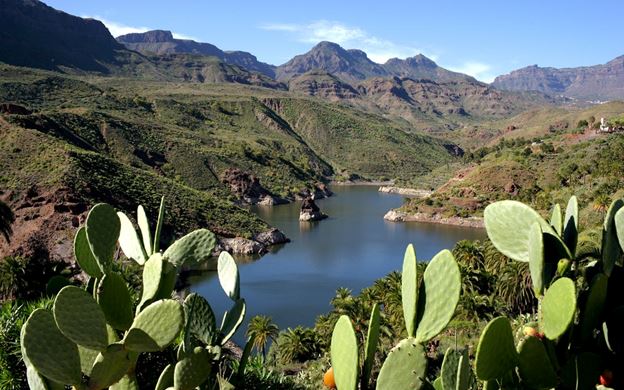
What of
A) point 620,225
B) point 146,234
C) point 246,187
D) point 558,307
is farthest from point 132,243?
point 246,187

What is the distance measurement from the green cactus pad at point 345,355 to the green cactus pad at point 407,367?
6.8 inches

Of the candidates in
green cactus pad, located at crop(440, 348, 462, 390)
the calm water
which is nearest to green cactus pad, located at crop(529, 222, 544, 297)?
green cactus pad, located at crop(440, 348, 462, 390)

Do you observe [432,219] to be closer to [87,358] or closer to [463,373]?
[87,358]

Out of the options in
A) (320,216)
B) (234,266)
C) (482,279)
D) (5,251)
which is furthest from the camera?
(320,216)

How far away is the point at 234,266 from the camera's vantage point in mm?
4645

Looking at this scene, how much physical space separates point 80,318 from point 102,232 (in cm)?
86

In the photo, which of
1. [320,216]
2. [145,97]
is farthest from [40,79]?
[320,216]

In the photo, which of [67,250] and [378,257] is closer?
[67,250]

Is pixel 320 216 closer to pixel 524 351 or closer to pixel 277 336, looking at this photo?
pixel 277 336

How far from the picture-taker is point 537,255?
116 inches

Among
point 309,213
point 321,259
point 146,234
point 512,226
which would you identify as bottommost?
point 321,259

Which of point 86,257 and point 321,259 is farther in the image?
point 321,259

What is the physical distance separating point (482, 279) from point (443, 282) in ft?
96.7

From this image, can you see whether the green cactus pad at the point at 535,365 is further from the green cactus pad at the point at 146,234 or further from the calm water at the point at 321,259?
the calm water at the point at 321,259
